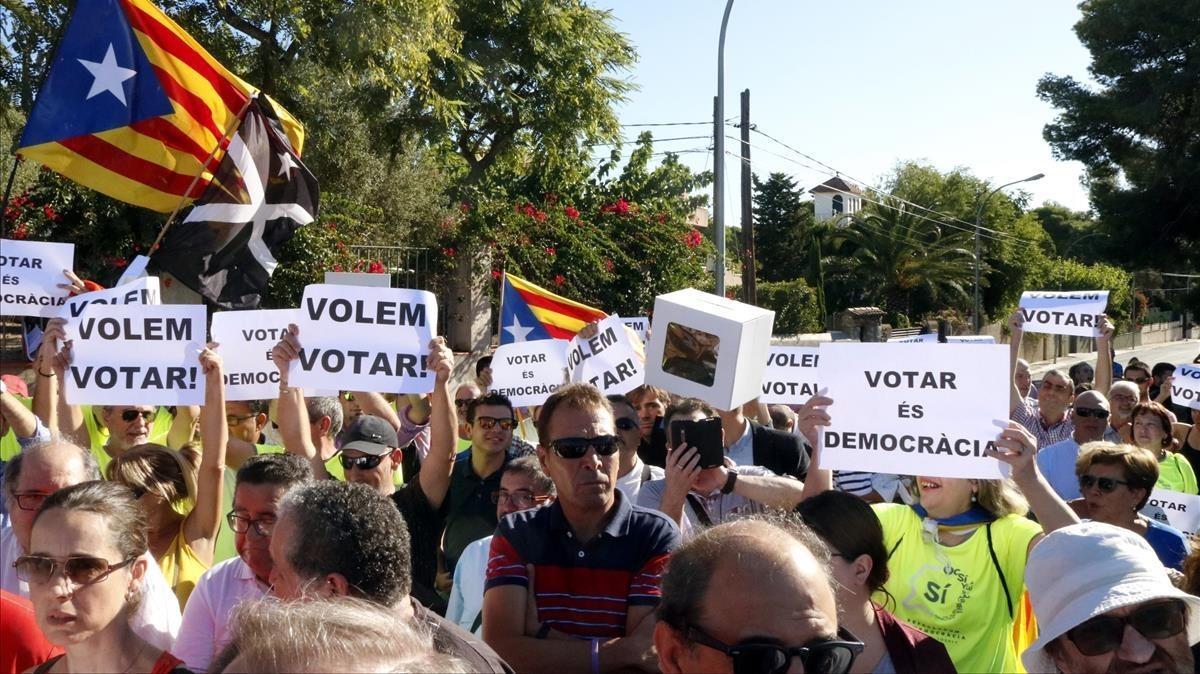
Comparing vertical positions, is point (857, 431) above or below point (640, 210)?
below

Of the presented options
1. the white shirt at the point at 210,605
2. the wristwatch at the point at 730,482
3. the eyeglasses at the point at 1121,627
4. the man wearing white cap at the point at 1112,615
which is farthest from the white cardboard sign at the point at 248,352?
the eyeglasses at the point at 1121,627

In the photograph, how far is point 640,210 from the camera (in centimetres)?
2283

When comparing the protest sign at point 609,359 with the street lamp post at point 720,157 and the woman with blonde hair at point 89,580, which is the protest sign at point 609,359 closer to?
the woman with blonde hair at point 89,580

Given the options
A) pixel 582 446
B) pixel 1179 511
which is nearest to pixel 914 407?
pixel 582 446

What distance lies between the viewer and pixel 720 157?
18219 mm

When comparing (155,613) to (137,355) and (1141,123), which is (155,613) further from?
(1141,123)

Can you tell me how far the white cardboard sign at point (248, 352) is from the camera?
5.80 metres

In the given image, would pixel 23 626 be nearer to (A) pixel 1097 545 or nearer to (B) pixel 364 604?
(B) pixel 364 604

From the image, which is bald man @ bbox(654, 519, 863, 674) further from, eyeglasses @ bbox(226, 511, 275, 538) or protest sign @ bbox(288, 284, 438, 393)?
protest sign @ bbox(288, 284, 438, 393)

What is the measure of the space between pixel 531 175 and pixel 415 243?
281 inches

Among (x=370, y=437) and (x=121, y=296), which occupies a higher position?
(x=121, y=296)

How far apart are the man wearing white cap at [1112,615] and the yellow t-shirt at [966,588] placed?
2.76 feet

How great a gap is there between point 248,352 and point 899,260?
51443mm

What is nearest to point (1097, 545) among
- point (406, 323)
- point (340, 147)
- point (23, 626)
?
point (23, 626)
